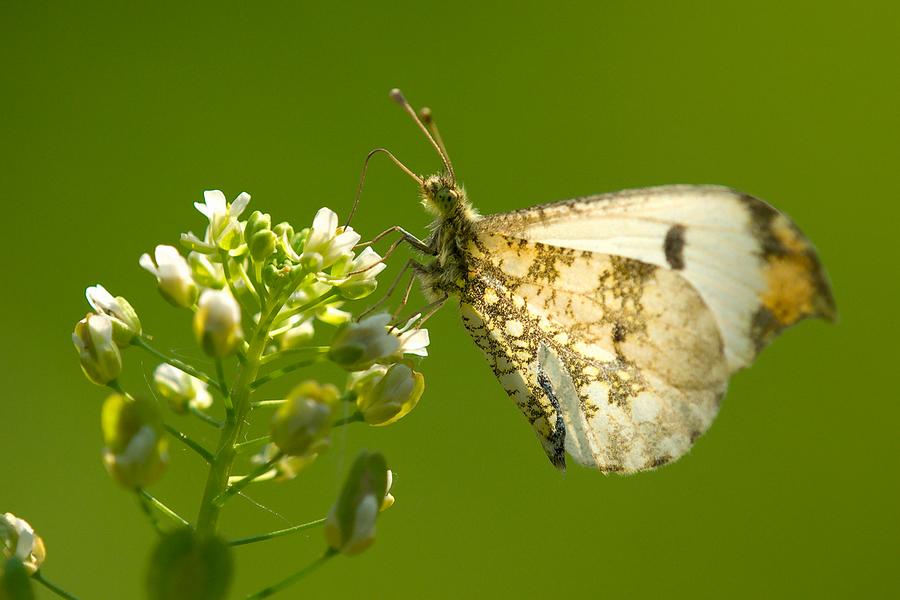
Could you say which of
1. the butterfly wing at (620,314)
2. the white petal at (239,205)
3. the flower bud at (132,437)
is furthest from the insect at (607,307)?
the flower bud at (132,437)

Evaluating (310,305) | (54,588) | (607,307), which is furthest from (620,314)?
(54,588)

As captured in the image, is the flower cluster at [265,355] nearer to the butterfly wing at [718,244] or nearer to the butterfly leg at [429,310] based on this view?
the butterfly leg at [429,310]

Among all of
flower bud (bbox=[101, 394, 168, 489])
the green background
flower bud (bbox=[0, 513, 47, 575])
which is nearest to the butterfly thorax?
flower bud (bbox=[101, 394, 168, 489])

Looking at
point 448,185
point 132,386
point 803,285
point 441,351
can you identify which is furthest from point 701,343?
point 132,386

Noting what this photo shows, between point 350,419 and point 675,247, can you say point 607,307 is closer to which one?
point 675,247

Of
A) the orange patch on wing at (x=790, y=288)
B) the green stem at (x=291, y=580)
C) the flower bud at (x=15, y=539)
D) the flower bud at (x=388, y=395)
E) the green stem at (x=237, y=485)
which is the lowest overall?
the flower bud at (x=15, y=539)

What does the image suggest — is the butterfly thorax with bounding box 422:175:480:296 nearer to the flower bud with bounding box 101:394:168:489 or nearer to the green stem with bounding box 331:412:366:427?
the green stem with bounding box 331:412:366:427

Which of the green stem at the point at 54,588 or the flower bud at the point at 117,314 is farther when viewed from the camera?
the flower bud at the point at 117,314

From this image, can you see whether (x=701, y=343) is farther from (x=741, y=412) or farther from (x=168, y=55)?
(x=168, y=55)
